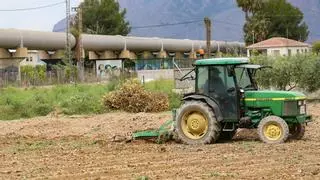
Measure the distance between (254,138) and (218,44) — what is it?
75.7 m

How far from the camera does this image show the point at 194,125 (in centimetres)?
1555

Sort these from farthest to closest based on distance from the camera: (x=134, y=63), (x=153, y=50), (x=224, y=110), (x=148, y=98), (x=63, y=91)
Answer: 1. (x=153, y=50)
2. (x=134, y=63)
3. (x=63, y=91)
4. (x=148, y=98)
5. (x=224, y=110)

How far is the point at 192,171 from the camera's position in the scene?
11.2 meters

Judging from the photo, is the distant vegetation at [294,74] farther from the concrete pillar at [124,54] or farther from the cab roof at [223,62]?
the concrete pillar at [124,54]

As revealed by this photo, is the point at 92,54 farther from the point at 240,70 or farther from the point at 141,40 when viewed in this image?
the point at 240,70

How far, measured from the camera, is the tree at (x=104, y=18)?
91.3 m

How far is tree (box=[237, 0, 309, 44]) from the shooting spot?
8138cm

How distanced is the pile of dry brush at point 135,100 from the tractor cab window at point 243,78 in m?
11.7

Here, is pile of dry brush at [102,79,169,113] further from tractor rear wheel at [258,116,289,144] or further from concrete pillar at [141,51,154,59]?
concrete pillar at [141,51,154,59]

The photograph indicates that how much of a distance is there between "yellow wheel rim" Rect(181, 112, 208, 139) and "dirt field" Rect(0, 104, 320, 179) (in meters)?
0.47

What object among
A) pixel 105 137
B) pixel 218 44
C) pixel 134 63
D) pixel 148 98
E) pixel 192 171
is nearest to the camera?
pixel 192 171

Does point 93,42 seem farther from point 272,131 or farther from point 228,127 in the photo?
point 272,131

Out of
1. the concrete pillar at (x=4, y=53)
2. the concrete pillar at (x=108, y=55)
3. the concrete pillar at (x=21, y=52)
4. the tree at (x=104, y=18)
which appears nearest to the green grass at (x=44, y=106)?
the concrete pillar at (x=4, y=53)

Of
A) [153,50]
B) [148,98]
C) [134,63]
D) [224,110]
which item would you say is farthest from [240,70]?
[153,50]
